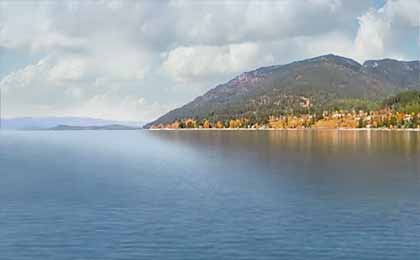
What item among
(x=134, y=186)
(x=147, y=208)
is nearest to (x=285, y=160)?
(x=134, y=186)

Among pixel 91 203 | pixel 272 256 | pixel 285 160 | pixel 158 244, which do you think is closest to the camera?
pixel 272 256

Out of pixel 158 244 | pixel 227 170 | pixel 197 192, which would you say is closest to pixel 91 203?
pixel 197 192

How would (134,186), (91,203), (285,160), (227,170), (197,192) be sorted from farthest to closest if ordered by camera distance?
(285,160) < (227,170) < (134,186) < (197,192) < (91,203)

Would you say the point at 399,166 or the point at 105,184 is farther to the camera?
the point at 399,166

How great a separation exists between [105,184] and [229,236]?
44.8 metres

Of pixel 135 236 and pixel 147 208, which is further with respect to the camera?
pixel 147 208

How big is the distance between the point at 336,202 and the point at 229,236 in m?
22.9

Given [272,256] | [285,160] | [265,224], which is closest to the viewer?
[272,256]

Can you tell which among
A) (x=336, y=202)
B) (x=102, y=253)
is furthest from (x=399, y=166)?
(x=102, y=253)

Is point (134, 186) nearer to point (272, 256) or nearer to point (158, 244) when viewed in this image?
point (158, 244)

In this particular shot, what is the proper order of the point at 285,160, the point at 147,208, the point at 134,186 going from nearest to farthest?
the point at 147,208 < the point at 134,186 < the point at 285,160

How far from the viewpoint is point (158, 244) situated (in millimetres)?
43344

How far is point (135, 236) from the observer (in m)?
45.8

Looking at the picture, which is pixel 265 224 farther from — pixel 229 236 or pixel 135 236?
pixel 135 236
